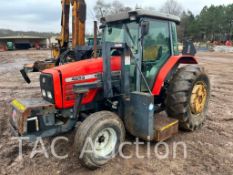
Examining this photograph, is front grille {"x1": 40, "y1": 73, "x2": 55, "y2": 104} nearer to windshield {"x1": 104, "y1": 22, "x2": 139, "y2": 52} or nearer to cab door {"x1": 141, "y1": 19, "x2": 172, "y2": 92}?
windshield {"x1": 104, "y1": 22, "x2": 139, "y2": 52}

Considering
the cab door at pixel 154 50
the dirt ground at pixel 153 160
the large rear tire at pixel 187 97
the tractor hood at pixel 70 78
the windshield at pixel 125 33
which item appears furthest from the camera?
the large rear tire at pixel 187 97

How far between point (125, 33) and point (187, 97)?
1.51 metres

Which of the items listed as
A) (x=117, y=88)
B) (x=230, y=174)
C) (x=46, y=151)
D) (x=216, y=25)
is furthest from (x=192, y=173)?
(x=216, y=25)

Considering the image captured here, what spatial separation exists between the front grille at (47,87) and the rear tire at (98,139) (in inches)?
25.4

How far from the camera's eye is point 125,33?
4336 millimetres

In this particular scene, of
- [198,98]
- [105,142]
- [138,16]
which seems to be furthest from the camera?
[198,98]

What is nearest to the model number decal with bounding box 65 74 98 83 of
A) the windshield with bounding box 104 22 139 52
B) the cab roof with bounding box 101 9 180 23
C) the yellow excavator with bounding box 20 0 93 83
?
the windshield with bounding box 104 22 139 52

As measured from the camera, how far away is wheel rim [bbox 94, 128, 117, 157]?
12.1 feet

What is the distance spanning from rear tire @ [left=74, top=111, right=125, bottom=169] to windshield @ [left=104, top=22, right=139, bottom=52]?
126cm

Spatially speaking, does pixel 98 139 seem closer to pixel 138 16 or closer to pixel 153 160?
pixel 153 160

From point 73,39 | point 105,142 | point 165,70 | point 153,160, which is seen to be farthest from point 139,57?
point 73,39

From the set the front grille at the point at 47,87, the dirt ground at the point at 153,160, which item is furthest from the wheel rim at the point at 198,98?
the front grille at the point at 47,87

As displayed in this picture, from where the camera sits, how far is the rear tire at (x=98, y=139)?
3463 millimetres

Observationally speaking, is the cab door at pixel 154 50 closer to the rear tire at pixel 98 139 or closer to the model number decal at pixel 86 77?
the model number decal at pixel 86 77
